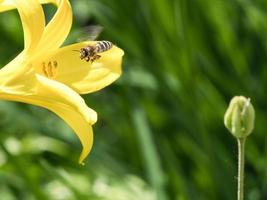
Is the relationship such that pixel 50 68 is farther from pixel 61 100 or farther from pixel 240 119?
pixel 240 119

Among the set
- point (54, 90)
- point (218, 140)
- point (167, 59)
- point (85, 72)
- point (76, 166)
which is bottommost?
point (76, 166)

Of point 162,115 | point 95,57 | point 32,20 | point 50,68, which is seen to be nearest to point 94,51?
point 95,57

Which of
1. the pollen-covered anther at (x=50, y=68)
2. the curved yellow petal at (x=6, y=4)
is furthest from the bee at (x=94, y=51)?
the curved yellow petal at (x=6, y=4)

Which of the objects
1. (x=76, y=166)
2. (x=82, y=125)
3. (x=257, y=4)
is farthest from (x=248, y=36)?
(x=82, y=125)

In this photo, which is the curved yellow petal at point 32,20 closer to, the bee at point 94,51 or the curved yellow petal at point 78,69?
the curved yellow petal at point 78,69

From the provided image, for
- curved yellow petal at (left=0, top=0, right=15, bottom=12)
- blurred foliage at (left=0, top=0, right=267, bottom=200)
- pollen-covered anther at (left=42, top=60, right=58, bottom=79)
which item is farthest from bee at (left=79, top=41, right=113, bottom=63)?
blurred foliage at (left=0, top=0, right=267, bottom=200)

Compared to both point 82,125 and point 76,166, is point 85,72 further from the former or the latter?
point 76,166
